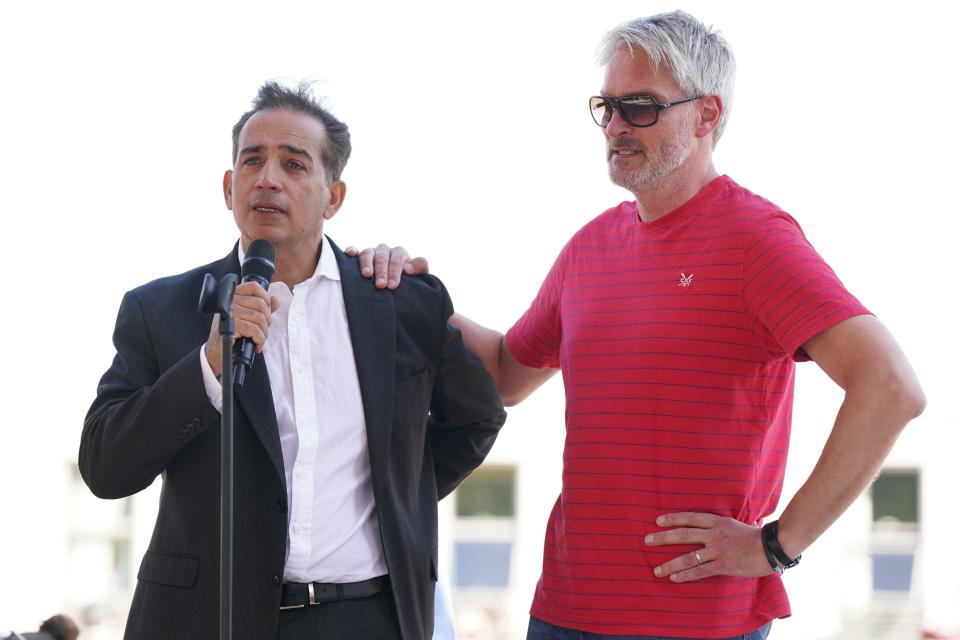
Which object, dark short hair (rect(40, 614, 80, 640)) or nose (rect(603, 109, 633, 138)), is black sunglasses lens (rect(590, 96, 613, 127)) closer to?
nose (rect(603, 109, 633, 138))

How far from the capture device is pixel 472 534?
1396cm

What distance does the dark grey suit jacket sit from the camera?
8.09 feet

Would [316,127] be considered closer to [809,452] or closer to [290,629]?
[290,629]

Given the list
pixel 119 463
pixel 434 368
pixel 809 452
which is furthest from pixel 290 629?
pixel 809 452

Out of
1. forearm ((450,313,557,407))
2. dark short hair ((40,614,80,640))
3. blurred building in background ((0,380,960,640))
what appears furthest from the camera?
blurred building in background ((0,380,960,640))

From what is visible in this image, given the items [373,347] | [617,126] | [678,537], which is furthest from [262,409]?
[617,126]

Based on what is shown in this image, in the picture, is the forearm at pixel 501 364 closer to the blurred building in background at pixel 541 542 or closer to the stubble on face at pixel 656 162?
the stubble on face at pixel 656 162

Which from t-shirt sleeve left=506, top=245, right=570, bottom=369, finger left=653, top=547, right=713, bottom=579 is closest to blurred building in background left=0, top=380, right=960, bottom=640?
t-shirt sleeve left=506, top=245, right=570, bottom=369

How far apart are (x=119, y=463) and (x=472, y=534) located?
38.3 feet

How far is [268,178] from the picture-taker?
9.19 feet

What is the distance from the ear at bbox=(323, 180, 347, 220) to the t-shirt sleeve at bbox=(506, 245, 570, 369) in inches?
21.9

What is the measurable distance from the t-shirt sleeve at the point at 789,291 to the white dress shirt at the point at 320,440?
0.88 m

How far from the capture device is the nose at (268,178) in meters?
2.79

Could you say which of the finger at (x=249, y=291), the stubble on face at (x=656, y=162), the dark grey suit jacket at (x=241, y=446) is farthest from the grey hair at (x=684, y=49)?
the finger at (x=249, y=291)
